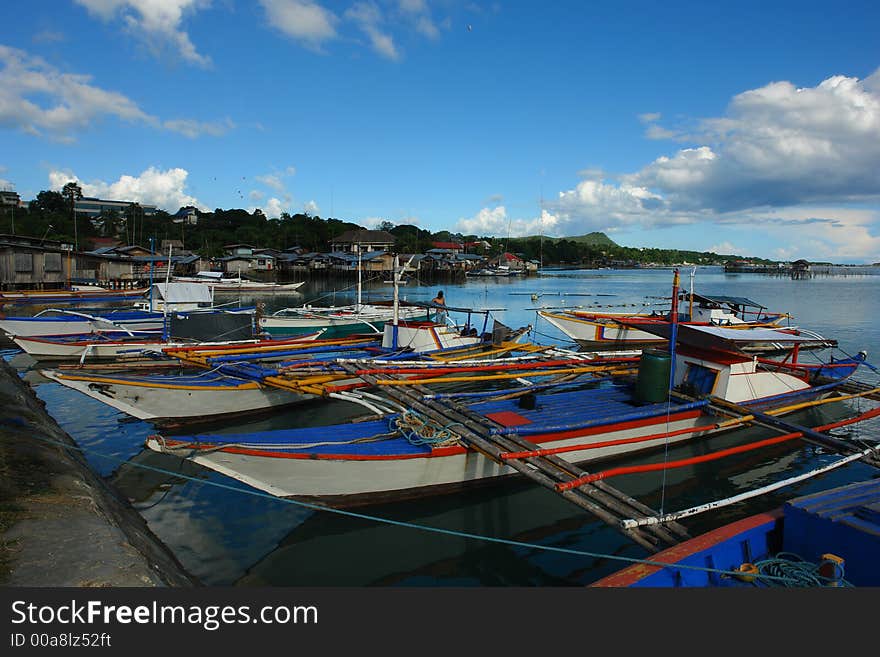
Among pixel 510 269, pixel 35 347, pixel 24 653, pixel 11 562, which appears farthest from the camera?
pixel 510 269

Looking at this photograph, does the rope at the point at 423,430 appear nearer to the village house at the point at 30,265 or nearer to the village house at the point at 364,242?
the village house at the point at 30,265

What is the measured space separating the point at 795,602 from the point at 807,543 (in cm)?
213

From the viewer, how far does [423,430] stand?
372 inches

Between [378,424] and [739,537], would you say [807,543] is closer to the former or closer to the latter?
[739,537]

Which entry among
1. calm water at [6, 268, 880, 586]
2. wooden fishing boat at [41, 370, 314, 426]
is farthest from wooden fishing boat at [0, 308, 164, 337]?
wooden fishing boat at [41, 370, 314, 426]

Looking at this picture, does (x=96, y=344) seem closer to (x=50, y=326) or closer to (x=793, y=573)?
(x=50, y=326)

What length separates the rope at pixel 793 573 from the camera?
17.0 feet

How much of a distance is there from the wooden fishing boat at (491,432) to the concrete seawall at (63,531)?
4.49ft

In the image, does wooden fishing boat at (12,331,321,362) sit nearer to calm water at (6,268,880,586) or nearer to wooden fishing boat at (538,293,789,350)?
calm water at (6,268,880,586)

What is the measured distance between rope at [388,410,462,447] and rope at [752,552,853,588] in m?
4.89

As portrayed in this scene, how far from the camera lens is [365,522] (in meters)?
9.35

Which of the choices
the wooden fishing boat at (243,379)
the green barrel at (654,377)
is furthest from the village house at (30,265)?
the green barrel at (654,377)

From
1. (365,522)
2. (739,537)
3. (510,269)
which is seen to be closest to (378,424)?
(365,522)

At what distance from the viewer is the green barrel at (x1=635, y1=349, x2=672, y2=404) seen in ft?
38.2
